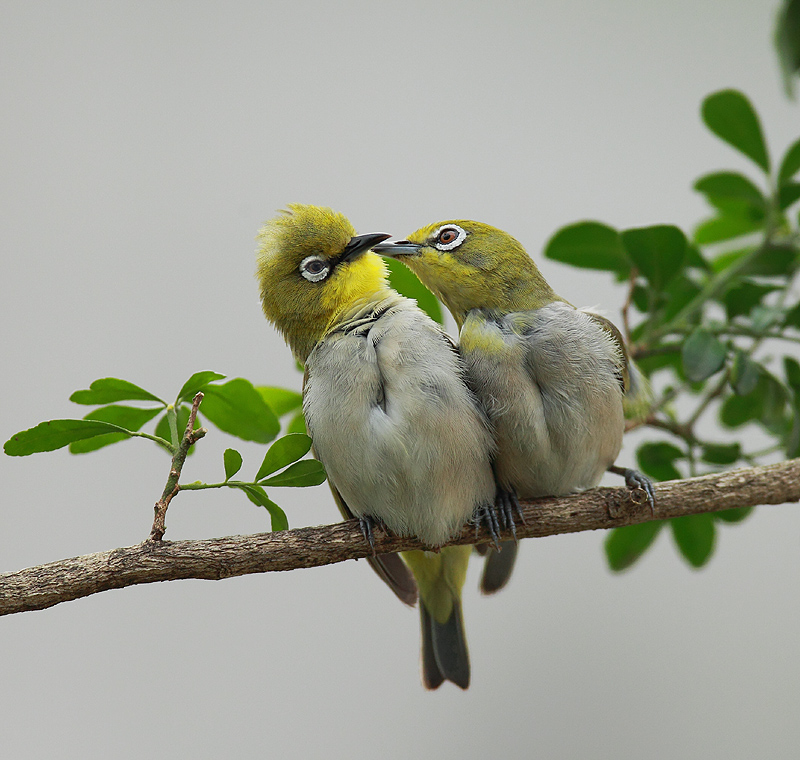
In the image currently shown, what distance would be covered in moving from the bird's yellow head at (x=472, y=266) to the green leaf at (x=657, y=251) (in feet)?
0.80

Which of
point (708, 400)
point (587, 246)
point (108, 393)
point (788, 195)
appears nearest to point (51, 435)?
point (108, 393)

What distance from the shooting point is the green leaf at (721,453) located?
1.67 m

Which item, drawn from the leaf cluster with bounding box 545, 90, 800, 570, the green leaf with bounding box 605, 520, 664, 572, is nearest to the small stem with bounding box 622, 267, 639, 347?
the leaf cluster with bounding box 545, 90, 800, 570

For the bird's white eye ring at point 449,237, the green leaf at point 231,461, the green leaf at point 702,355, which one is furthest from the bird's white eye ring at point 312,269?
the green leaf at point 702,355

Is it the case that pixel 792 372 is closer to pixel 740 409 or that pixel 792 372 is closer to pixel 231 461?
pixel 740 409

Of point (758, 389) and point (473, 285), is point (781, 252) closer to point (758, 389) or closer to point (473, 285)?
point (758, 389)

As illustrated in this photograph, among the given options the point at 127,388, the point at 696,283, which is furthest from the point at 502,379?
the point at 696,283

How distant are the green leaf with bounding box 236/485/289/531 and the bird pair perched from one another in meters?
0.13

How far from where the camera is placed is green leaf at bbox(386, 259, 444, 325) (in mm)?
1615

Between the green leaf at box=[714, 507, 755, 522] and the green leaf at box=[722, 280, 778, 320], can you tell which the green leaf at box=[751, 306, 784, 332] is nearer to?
the green leaf at box=[722, 280, 778, 320]

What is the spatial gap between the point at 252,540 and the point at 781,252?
1322 mm

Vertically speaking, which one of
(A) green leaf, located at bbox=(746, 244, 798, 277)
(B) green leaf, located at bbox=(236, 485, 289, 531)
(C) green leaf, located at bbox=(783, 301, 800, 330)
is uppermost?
(A) green leaf, located at bbox=(746, 244, 798, 277)

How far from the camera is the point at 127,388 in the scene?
1183 millimetres

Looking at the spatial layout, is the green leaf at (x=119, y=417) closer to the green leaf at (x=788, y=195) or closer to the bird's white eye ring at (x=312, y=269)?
the bird's white eye ring at (x=312, y=269)
